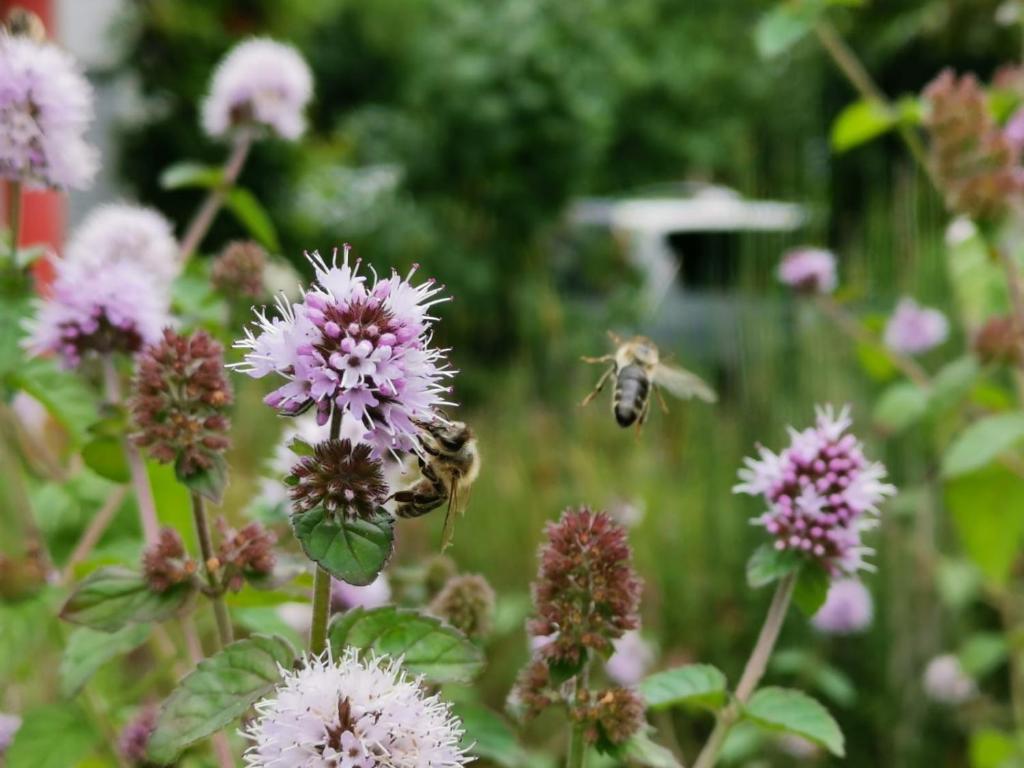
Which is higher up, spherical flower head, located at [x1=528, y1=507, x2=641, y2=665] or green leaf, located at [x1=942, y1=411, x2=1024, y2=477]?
green leaf, located at [x1=942, y1=411, x2=1024, y2=477]

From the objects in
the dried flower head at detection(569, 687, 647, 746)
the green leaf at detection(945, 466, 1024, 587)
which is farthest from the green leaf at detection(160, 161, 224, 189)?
the green leaf at detection(945, 466, 1024, 587)

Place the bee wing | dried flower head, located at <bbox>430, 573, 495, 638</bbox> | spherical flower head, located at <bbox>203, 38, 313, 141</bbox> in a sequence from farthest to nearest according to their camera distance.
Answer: spherical flower head, located at <bbox>203, 38, 313, 141</bbox>
the bee wing
dried flower head, located at <bbox>430, 573, 495, 638</bbox>

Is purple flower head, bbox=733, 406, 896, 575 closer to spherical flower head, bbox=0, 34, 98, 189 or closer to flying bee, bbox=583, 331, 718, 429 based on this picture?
flying bee, bbox=583, 331, 718, 429

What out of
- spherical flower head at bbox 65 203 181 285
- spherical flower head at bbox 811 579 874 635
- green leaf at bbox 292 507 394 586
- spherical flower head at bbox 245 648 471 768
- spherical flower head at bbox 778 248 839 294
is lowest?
spherical flower head at bbox 245 648 471 768

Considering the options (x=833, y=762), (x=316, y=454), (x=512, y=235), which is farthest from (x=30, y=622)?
(x=512, y=235)

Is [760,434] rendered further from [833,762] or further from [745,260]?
[833,762]
